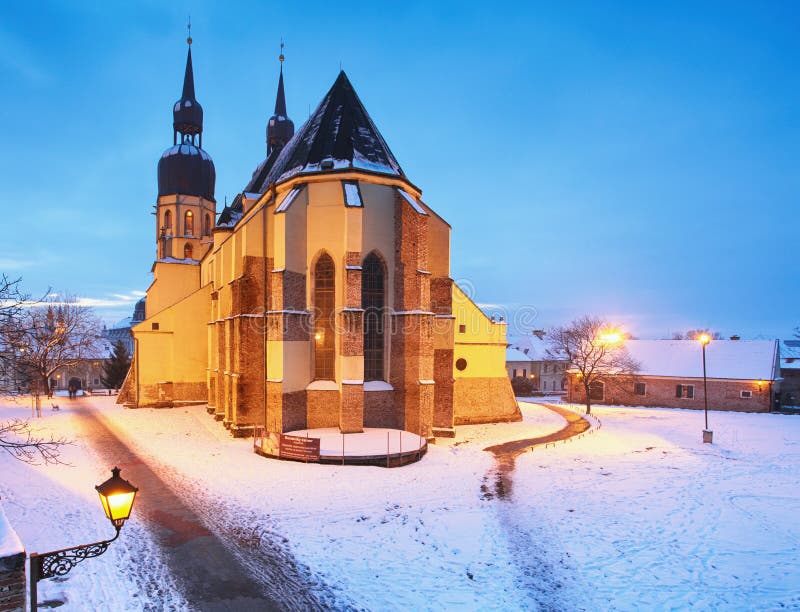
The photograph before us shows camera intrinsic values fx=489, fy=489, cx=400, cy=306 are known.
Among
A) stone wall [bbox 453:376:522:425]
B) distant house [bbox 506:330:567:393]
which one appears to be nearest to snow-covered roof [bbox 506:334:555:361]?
distant house [bbox 506:330:567:393]

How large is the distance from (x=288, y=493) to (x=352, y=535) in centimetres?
309

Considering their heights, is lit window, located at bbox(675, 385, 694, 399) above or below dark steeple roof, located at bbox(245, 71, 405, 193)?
below

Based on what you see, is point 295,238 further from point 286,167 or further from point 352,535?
point 352,535

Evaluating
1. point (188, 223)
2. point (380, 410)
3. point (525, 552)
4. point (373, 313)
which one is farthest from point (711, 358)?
point (188, 223)

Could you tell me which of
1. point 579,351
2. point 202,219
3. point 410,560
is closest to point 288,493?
point 410,560

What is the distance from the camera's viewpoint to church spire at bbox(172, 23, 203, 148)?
37312 mm

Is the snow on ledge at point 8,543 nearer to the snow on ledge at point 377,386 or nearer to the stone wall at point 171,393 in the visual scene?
the snow on ledge at point 377,386

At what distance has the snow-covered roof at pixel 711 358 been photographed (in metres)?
34.2

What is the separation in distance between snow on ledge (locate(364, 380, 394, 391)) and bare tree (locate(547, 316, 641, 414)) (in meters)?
17.6

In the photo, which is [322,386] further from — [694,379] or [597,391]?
[694,379]

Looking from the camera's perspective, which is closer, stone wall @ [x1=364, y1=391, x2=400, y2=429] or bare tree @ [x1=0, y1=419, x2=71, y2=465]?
bare tree @ [x1=0, y1=419, x2=71, y2=465]

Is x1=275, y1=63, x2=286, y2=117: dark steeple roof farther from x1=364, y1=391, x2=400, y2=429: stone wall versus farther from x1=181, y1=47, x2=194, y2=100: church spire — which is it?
x1=364, y1=391, x2=400, y2=429: stone wall

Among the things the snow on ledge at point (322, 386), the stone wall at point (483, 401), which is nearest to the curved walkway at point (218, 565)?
the snow on ledge at point (322, 386)

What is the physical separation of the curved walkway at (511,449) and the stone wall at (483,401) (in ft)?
9.43
